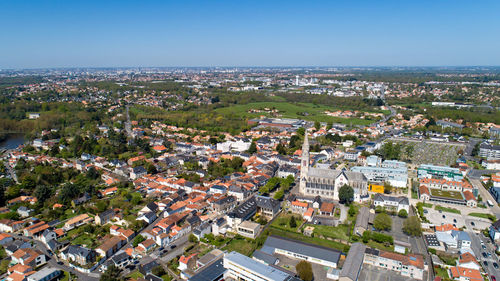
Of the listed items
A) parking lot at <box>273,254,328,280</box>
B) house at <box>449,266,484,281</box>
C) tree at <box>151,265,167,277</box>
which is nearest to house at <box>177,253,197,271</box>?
tree at <box>151,265,167,277</box>

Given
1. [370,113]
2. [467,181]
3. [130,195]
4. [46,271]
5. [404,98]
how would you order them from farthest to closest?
[404,98] → [370,113] → [467,181] → [130,195] → [46,271]

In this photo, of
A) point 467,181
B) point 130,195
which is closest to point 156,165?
point 130,195

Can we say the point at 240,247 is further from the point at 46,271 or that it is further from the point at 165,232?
the point at 46,271

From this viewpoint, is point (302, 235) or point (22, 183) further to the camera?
point (22, 183)

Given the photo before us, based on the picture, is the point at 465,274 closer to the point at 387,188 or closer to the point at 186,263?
the point at 387,188

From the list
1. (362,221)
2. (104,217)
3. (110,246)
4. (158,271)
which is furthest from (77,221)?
(362,221)

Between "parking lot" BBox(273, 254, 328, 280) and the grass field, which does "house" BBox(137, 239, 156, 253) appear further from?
the grass field

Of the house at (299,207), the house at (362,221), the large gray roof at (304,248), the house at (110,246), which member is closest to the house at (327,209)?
the house at (299,207)
